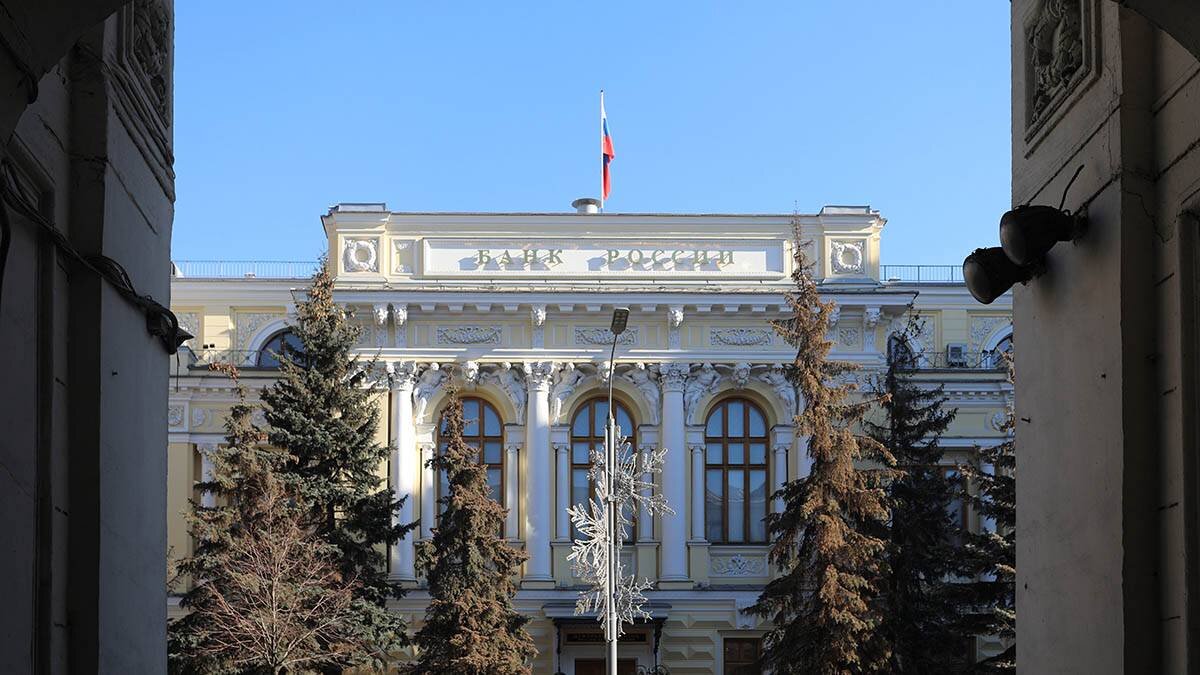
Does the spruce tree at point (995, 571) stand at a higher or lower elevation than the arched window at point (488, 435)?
lower

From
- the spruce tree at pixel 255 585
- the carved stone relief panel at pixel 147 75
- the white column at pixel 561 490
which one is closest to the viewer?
the carved stone relief panel at pixel 147 75

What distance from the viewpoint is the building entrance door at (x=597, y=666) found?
40.4 metres

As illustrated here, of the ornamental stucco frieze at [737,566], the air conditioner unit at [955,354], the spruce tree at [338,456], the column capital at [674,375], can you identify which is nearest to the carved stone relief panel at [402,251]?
the column capital at [674,375]

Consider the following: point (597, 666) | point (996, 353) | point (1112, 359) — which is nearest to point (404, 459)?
point (597, 666)

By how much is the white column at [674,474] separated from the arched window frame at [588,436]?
0.95 metres

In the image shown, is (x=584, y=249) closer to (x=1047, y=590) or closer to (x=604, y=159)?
(x=604, y=159)

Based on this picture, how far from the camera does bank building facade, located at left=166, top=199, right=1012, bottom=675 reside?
40.5 metres

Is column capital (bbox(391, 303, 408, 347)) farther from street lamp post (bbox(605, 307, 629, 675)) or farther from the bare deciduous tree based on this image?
street lamp post (bbox(605, 307, 629, 675))

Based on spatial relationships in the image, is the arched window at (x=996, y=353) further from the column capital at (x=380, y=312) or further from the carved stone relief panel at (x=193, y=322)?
the carved stone relief panel at (x=193, y=322)

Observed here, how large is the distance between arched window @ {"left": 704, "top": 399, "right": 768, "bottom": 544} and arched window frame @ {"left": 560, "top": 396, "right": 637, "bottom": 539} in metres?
1.83

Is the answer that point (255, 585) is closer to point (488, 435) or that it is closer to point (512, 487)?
point (512, 487)

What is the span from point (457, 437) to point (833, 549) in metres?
8.06

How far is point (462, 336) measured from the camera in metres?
41.2

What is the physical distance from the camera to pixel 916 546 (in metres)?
32.2
